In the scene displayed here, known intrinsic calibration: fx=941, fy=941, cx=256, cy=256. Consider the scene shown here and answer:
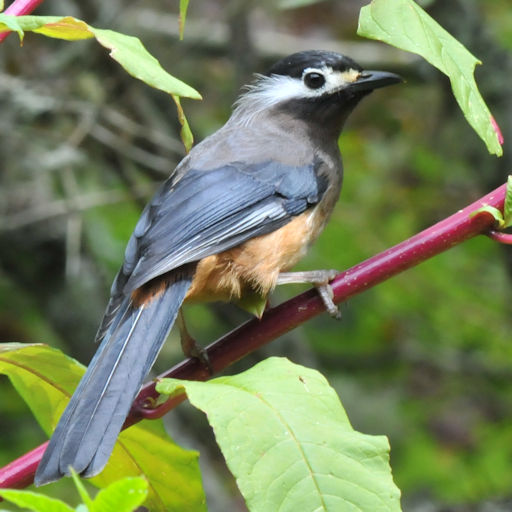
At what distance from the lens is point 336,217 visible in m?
5.65

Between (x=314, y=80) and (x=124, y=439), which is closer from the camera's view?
(x=124, y=439)

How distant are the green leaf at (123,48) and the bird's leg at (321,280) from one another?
640 millimetres

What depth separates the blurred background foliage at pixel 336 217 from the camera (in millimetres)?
4934

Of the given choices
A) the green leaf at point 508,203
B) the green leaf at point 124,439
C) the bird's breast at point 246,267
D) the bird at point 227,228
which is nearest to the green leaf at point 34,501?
the bird at point 227,228

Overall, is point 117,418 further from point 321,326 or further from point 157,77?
point 321,326

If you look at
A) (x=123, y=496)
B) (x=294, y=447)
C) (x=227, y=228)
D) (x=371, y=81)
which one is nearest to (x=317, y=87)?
(x=371, y=81)

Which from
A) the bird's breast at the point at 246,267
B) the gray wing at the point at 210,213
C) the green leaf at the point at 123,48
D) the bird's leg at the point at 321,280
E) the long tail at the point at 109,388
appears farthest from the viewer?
the bird's breast at the point at 246,267

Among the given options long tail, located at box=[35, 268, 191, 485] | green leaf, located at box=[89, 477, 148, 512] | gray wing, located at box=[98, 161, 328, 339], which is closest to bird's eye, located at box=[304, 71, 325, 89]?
gray wing, located at box=[98, 161, 328, 339]

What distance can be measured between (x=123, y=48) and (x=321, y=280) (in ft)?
3.02

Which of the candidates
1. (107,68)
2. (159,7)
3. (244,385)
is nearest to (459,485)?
(107,68)

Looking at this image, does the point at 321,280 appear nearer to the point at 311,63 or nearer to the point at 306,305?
the point at 306,305

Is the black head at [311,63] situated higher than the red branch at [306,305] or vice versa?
the red branch at [306,305]

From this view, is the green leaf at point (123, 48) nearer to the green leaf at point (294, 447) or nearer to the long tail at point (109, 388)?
the green leaf at point (294, 447)

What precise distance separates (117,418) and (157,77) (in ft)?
2.27
